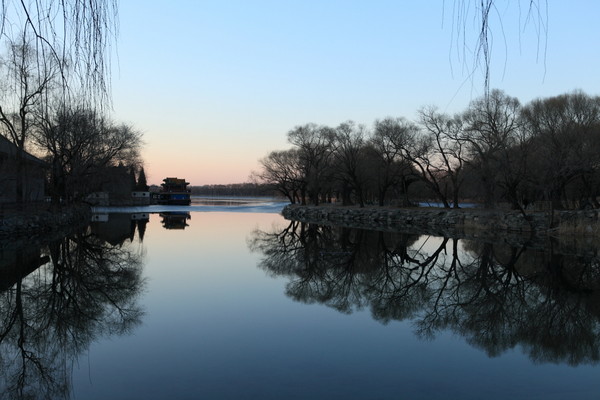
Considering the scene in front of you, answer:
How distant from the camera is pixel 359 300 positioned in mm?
11234

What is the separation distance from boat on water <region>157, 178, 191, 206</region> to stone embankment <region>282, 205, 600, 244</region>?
63.9 metres

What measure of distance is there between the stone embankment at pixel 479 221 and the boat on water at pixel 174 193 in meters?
63.9

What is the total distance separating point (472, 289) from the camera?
12648 mm

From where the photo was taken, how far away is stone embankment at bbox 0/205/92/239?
24.0 m

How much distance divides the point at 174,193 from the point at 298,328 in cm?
10459

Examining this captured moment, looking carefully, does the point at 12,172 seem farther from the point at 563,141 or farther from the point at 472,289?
the point at 563,141

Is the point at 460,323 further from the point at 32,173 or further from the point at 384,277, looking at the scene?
the point at 32,173

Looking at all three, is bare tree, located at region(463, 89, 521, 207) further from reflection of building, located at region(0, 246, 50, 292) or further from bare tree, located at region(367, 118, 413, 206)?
reflection of building, located at region(0, 246, 50, 292)

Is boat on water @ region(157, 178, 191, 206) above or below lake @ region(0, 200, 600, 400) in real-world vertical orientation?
above

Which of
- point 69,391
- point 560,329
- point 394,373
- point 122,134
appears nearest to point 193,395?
point 69,391

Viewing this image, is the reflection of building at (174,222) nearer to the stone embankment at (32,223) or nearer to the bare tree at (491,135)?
the stone embankment at (32,223)

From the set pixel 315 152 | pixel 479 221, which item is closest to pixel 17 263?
pixel 479 221

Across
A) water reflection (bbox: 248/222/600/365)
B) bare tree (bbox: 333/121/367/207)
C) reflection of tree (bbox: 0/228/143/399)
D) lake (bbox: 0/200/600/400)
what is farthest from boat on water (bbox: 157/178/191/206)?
reflection of tree (bbox: 0/228/143/399)

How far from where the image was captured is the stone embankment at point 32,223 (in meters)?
24.0
